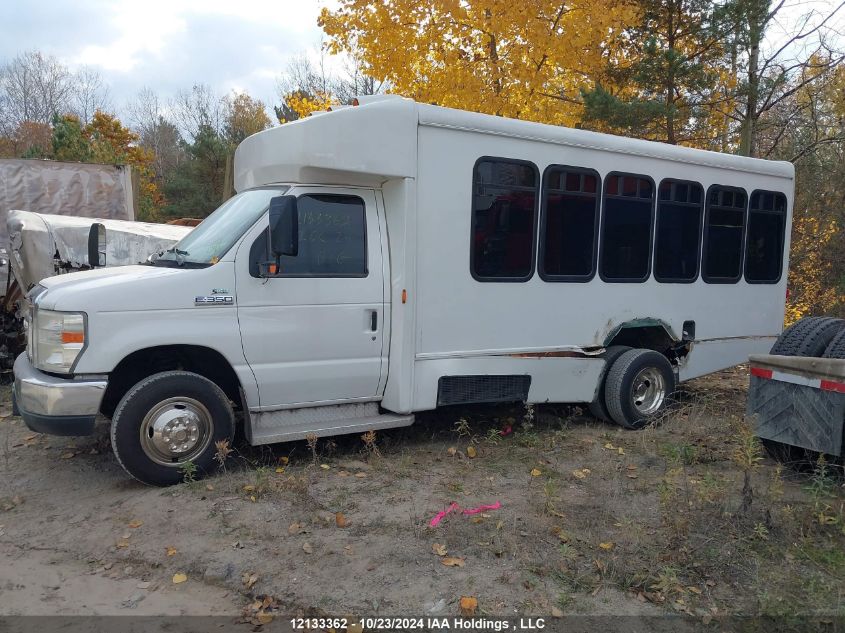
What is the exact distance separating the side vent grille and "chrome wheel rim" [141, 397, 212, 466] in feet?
6.55

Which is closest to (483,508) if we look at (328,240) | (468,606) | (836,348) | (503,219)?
(468,606)

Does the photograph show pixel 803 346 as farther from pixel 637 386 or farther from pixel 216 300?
pixel 216 300

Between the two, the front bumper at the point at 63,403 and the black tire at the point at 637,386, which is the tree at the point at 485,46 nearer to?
the black tire at the point at 637,386

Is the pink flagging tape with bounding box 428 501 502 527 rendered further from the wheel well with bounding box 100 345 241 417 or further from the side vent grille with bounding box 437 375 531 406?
the wheel well with bounding box 100 345 241 417

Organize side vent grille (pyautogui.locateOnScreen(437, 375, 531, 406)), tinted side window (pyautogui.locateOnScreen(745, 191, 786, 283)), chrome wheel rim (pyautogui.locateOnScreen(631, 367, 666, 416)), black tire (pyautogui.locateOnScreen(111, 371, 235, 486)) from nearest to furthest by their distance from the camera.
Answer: black tire (pyautogui.locateOnScreen(111, 371, 235, 486)) < side vent grille (pyautogui.locateOnScreen(437, 375, 531, 406)) < chrome wheel rim (pyautogui.locateOnScreen(631, 367, 666, 416)) < tinted side window (pyautogui.locateOnScreen(745, 191, 786, 283))

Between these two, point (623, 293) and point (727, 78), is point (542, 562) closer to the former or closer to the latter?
point (623, 293)

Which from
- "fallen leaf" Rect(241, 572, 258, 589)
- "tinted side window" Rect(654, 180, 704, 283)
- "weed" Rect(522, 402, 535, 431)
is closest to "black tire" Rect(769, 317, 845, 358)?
"tinted side window" Rect(654, 180, 704, 283)

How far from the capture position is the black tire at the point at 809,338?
6098 millimetres

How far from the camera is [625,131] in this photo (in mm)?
13859

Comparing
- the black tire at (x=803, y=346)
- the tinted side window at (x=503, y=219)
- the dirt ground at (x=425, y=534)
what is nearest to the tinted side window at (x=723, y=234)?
the black tire at (x=803, y=346)

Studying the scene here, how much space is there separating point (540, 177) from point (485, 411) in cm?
265

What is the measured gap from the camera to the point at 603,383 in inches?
281

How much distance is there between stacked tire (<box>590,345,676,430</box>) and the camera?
275 inches

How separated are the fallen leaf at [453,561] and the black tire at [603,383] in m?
3.46
